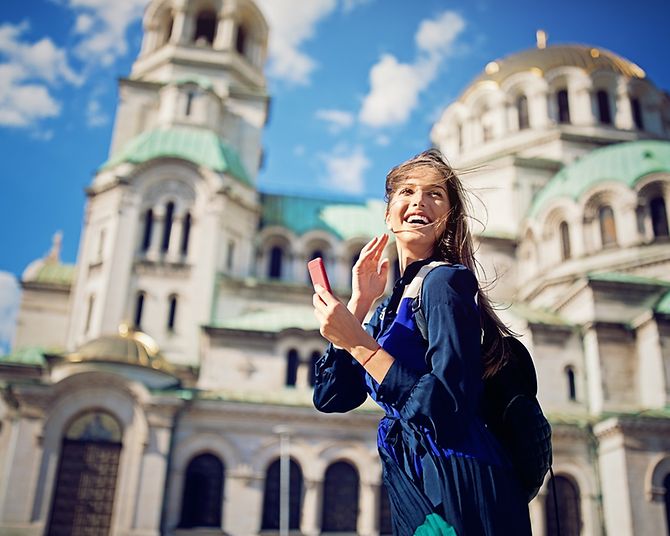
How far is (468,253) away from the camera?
11.2 ft

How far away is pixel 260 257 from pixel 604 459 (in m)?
16.5

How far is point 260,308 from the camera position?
1093 inches

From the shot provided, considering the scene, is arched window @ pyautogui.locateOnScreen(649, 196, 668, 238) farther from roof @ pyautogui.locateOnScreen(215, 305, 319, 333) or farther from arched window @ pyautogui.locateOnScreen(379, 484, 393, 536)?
arched window @ pyautogui.locateOnScreen(379, 484, 393, 536)

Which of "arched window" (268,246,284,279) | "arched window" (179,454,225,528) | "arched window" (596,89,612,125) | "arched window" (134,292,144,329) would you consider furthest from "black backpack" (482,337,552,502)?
"arched window" (596,89,612,125)

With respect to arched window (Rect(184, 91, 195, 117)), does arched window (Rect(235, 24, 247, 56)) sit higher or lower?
higher

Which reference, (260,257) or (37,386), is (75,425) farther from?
(260,257)

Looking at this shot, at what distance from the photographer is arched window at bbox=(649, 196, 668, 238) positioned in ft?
86.8

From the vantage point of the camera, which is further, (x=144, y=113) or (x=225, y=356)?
(x=144, y=113)

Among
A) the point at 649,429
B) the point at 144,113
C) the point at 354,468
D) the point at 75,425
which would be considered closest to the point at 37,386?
the point at 75,425

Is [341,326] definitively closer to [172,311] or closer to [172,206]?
[172,311]

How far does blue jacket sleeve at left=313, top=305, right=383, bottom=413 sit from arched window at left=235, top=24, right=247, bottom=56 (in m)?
35.6

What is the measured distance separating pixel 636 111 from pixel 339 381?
3756cm

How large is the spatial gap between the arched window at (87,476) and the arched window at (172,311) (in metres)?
6.16

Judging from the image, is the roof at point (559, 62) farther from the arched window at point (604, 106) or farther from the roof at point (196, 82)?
the roof at point (196, 82)
